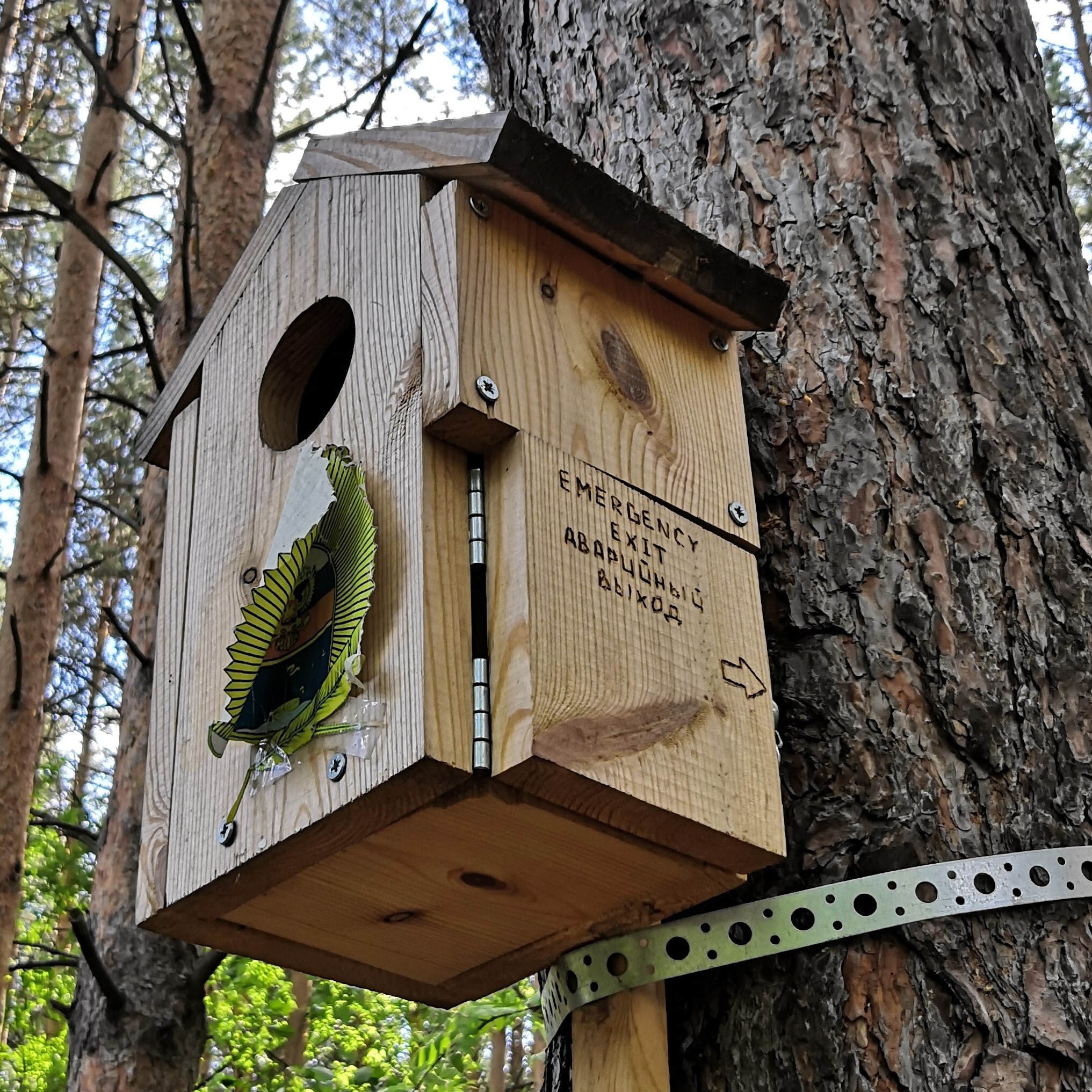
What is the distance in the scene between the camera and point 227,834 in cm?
158

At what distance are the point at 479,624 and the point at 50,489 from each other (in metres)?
5.68

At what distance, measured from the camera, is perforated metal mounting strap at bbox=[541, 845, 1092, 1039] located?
1.59 m

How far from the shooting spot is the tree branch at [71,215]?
406 centimetres

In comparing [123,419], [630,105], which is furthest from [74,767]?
[630,105]

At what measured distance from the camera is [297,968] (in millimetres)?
1768

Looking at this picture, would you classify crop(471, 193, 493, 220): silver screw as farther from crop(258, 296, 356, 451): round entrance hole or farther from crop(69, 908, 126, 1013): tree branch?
crop(69, 908, 126, 1013): tree branch

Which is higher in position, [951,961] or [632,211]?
[632,211]

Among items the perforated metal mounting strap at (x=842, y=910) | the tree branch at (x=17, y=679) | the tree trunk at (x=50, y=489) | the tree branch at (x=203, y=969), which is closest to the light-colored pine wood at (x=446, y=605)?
the perforated metal mounting strap at (x=842, y=910)

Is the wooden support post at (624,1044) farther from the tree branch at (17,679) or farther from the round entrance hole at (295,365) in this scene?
the tree branch at (17,679)

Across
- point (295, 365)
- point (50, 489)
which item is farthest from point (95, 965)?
point (50, 489)

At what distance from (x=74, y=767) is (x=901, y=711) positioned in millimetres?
11126

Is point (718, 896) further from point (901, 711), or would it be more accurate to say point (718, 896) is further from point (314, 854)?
point (314, 854)

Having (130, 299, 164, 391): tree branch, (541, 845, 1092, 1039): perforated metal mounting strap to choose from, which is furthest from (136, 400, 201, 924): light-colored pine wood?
(130, 299, 164, 391): tree branch

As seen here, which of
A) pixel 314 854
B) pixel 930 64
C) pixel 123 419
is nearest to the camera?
pixel 314 854
